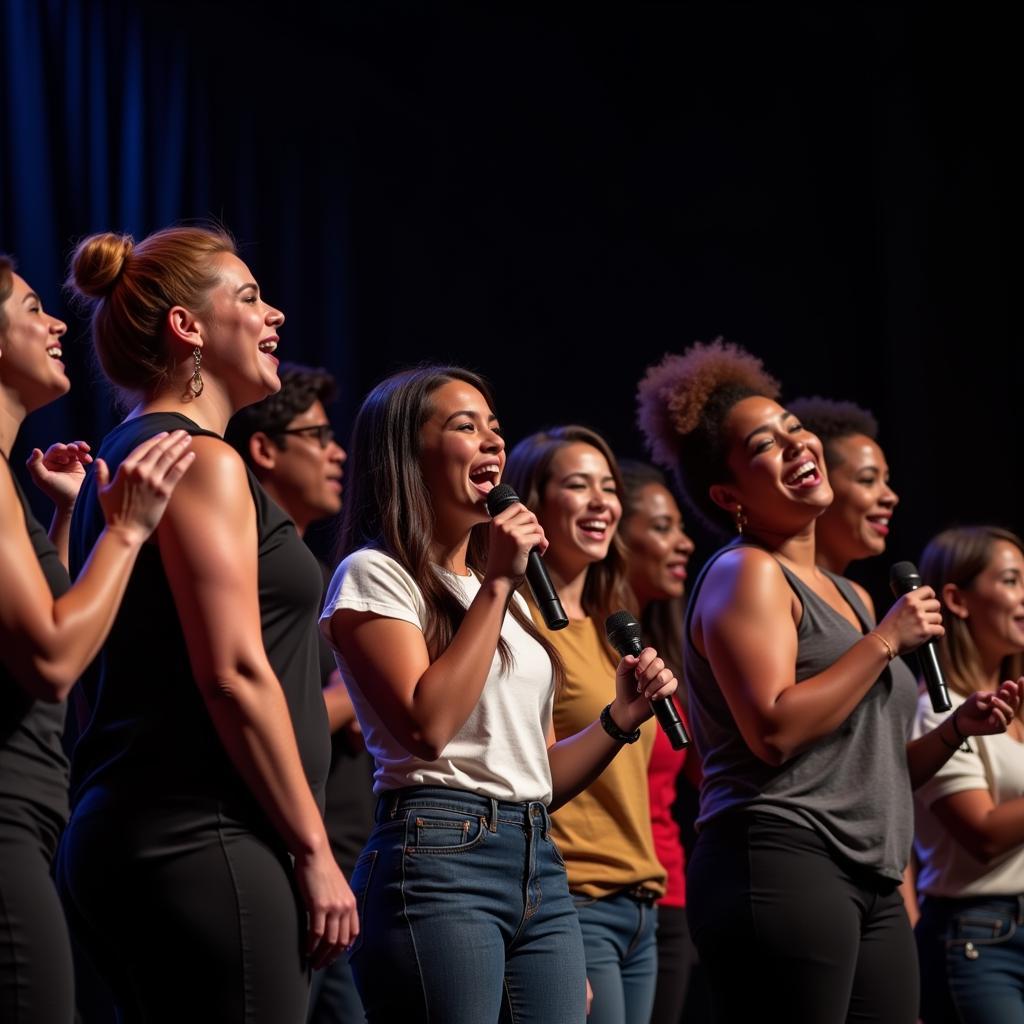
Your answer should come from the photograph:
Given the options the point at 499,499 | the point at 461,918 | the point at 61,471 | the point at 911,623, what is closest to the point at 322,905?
the point at 461,918

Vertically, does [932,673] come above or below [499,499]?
below

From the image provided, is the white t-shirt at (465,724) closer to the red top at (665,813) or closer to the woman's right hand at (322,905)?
the woman's right hand at (322,905)

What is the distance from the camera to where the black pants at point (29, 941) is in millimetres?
1435

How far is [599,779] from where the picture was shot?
2.67 m

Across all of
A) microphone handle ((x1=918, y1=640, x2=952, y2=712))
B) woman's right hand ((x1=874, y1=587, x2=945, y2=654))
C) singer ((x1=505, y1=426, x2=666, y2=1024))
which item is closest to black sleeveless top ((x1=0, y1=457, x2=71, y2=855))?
singer ((x1=505, y1=426, x2=666, y2=1024))

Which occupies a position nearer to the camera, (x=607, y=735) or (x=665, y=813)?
(x=607, y=735)

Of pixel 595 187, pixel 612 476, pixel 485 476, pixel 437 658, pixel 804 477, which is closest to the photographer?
pixel 437 658

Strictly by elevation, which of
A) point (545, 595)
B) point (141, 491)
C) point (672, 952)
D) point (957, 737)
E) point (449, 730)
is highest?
point (141, 491)

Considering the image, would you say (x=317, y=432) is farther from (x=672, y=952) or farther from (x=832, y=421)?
(x=672, y=952)

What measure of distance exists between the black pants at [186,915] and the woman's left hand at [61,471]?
2.25 ft

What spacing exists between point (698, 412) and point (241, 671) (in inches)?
53.6

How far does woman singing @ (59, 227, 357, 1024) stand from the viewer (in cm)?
149

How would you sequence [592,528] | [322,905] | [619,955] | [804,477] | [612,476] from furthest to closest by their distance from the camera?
1. [612,476]
2. [592,528]
3. [619,955]
4. [804,477]
5. [322,905]

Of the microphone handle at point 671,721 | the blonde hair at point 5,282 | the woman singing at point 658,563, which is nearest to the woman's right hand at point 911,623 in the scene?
the microphone handle at point 671,721
